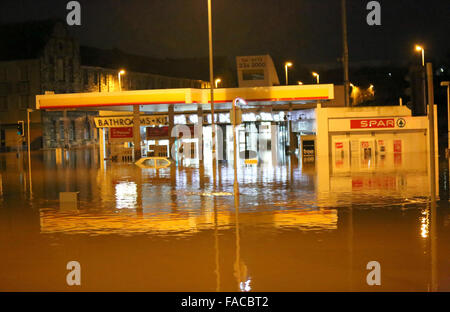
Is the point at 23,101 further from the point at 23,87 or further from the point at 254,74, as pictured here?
the point at 254,74

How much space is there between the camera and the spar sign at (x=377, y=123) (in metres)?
40.3

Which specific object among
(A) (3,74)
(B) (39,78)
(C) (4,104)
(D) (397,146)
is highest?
(A) (3,74)

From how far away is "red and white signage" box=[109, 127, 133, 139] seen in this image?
144ft

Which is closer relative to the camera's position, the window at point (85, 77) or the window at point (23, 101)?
the window at point (23, 101)

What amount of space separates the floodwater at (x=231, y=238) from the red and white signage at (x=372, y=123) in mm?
18524

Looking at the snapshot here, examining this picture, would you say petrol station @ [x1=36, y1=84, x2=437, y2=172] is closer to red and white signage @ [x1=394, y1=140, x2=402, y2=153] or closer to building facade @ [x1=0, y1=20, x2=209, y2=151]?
red and white signage @ [x1=394, y1=140, x2=402, y2=153]

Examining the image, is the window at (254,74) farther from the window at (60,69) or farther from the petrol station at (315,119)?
the window at (60,69)

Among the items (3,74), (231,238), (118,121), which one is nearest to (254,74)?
(118,121)

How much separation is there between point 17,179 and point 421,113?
75.0ft

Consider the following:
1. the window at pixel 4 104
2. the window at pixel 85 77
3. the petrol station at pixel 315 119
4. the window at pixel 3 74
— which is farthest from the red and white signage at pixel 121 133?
the window at pixel 3 74

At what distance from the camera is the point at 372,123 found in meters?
40.3

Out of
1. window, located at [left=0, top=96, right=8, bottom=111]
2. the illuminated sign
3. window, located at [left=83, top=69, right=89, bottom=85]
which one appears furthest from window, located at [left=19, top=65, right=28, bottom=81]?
the illuminated sign

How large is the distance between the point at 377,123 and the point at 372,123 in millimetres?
337
